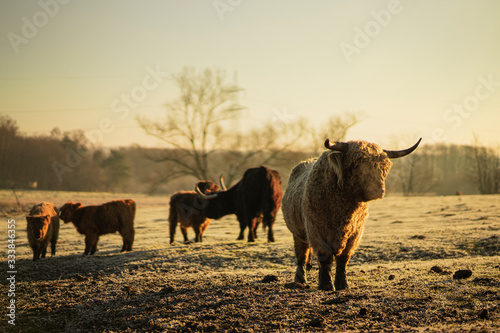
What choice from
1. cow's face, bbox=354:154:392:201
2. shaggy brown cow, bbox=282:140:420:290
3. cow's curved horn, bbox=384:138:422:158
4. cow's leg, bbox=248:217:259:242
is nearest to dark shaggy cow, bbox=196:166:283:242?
cow's leg, bbox=248:217:259:242

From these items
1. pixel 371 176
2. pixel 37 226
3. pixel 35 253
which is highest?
pixel 371 176

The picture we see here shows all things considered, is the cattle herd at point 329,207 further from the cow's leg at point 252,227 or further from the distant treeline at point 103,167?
the distant treeline at point 103,167

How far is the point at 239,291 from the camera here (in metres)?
5.90

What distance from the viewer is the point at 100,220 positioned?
12.1 meters

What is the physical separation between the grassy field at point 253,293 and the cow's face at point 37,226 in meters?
0.78

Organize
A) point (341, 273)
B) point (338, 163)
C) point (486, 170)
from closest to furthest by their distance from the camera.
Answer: point (338, 163)
point (341, 273)
point (486, 170)

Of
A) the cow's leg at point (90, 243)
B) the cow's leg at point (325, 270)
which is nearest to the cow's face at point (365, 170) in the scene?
the cow's leg at point (325, 270)

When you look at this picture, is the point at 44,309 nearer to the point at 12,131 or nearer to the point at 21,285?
the point at 21,285

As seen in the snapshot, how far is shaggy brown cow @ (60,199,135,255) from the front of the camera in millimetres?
12016

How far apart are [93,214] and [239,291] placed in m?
7.82

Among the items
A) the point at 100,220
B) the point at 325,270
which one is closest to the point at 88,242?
the point at 100,220

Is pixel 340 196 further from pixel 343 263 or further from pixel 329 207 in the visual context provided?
pixel 343 263

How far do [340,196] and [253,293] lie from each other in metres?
1.91

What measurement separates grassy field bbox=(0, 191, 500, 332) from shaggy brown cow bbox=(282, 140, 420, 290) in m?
0.58
